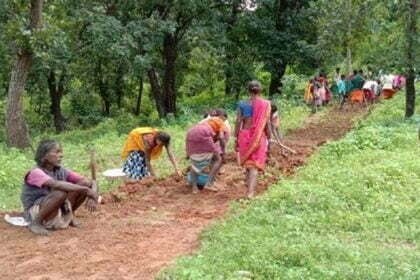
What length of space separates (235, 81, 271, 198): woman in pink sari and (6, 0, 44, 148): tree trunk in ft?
24.9

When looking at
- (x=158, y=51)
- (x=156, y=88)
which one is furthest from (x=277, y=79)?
(x=158, y=51)

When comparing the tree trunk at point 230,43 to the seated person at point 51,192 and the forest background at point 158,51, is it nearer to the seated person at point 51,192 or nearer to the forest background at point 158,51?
the forest background at point 158,51

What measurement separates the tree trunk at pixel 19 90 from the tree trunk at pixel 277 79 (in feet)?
41.6

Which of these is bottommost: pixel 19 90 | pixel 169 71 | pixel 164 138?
pixel 164 138

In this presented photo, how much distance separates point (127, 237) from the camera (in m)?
7.33

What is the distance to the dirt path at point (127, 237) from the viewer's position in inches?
250

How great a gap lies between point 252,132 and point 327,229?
2.16 metres

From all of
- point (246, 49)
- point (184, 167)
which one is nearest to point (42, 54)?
point (184, 167)

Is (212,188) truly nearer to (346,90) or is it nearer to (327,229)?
(327,229)

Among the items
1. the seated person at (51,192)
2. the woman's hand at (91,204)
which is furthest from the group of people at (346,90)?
the seated person at (51,192)

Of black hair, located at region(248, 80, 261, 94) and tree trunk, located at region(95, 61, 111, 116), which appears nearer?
Result: black hair, located at region(248, 80, 261, 94)

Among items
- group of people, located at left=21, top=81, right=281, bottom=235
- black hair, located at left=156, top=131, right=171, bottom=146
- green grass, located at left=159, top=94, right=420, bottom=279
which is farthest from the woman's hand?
black hair, located at left=156, top=131, right=171, bottom=146

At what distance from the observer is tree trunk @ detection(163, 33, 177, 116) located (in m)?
24.7

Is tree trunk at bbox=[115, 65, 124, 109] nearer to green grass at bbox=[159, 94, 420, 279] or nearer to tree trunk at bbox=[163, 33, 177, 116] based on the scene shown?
tree trunk at bbox=[163, 33, 177, 116]
